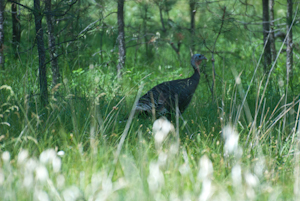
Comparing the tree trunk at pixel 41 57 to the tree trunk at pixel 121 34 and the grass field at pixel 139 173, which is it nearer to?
the grass field at pixel 139 173

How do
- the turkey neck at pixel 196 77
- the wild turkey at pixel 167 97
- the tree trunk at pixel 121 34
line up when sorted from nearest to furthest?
the wild turkey at pixel 167 97 < the turkey neck at pixel 196 77 < the tree trunk at pixel 121 34

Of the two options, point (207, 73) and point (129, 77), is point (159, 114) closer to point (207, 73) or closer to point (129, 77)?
point (207, 73)

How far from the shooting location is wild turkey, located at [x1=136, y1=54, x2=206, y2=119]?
3980 millimetres

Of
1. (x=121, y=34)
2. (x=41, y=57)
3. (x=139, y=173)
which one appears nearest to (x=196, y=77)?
(x=121, y=34)

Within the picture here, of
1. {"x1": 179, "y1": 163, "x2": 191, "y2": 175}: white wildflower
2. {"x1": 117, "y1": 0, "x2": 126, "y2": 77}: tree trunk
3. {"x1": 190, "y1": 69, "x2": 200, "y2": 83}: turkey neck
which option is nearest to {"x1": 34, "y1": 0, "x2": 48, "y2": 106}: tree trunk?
{"x1": 179, "y1": 163, "x2": 191, "y2": 175}: white wildflower

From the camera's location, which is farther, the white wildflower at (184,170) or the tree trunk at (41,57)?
the tree trunk at (41,57)

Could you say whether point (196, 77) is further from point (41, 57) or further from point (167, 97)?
point (41, 57)

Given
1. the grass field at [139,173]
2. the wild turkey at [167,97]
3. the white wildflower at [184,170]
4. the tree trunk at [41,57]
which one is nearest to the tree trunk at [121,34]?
the wild turkey at [167,97]

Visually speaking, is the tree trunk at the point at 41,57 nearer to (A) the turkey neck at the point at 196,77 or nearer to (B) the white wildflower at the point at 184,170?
(B) the white wildflower at the point at 184,170

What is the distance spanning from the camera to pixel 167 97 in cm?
418

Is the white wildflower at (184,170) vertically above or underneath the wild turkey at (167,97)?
above

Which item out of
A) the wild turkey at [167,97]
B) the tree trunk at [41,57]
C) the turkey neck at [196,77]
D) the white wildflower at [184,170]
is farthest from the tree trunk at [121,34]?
the white wildflower at [184,170]

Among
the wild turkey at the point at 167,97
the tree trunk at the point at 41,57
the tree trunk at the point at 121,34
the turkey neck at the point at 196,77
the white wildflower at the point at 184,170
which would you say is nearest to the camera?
the white wildflower at the point at 184,170

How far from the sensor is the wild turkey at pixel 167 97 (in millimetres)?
3980
